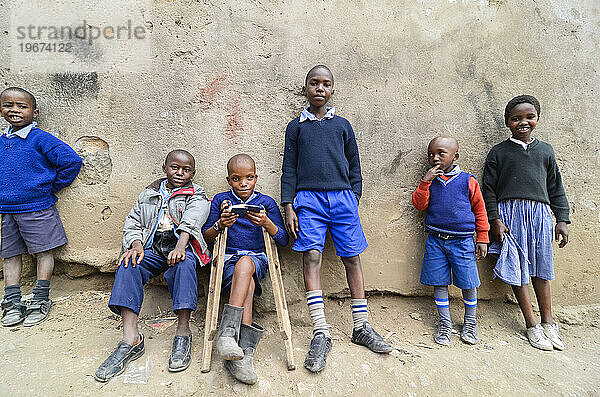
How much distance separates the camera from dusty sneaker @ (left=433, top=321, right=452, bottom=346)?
105 inches

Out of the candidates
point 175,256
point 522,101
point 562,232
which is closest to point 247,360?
point 175,256

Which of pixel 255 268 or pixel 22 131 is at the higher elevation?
pixel 22 131

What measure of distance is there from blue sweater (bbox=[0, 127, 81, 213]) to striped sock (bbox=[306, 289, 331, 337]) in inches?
75.8

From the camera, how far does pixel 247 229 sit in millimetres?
2592

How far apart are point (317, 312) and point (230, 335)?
58 centimetres

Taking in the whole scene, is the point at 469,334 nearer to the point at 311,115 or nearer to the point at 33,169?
the point at 311,115

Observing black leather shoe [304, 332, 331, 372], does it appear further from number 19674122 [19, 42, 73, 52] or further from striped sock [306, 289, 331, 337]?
number 19674122 [19, 42, 73, 52]

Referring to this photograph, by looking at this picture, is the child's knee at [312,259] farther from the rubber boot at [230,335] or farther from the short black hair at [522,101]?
the short black hair at [522,101]

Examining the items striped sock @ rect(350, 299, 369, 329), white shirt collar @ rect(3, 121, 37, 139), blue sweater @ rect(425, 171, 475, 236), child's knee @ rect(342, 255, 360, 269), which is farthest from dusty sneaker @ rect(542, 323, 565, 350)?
white shirt collar @ rect(3, 121, 37, 139)

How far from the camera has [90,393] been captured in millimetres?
2053

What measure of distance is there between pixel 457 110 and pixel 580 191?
1.20 metres

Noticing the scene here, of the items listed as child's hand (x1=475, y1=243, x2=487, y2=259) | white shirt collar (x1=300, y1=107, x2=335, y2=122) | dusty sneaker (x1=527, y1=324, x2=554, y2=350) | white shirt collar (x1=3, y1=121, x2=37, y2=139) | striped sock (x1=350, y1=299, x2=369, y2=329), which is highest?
white shirt collar (x1=300, y1=107, x2=335, y2=122)

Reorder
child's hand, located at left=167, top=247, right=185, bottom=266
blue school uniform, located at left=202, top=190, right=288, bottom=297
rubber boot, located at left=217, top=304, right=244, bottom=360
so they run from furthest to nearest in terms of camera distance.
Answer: blue school uniform, located at left=202, top=190, right=288, bottom=297, child's hand, located at left=167, top=247, right=185, bottom=266, rubber boot, located at left=217, top=304, right=244, bottom=360

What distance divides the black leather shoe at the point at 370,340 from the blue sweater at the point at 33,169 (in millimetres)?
2294
